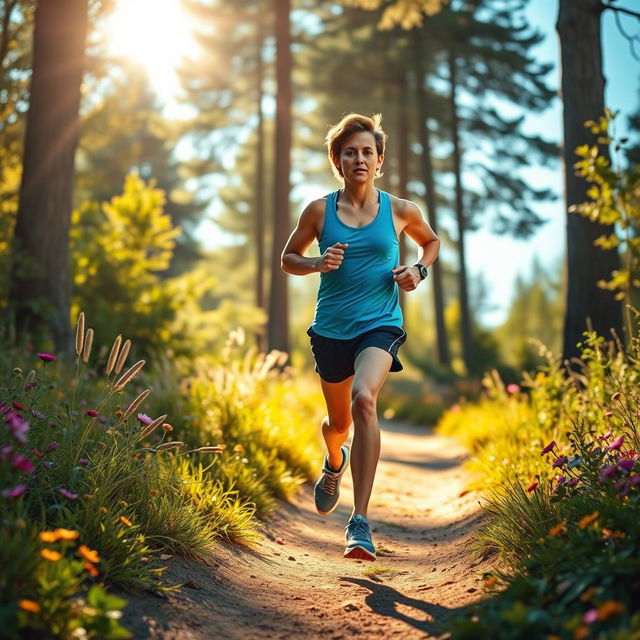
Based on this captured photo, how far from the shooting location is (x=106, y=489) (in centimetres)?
363

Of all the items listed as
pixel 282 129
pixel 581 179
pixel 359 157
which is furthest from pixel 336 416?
pixel 282 129

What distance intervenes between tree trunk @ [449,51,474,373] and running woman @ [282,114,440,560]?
19758mm

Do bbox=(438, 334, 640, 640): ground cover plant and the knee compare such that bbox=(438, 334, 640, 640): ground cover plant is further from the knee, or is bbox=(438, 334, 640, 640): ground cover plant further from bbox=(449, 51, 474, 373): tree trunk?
bbox=(449, 51, 474, 373): tree trunk

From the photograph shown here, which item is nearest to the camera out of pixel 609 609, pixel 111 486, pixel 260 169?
pixel 609 609

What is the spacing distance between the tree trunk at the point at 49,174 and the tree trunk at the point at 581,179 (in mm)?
5864

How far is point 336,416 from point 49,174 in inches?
230

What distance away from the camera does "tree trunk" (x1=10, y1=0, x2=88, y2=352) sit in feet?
29.0

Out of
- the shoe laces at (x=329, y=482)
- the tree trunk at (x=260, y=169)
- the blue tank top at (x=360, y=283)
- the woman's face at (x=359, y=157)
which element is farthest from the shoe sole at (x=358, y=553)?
the tree trunk at (x=260, y=169)

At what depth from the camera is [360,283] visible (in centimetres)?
462

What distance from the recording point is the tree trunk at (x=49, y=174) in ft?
29.0

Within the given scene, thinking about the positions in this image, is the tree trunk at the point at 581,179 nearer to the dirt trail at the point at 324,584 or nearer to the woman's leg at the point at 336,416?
the dirt trail at the point at 324,584

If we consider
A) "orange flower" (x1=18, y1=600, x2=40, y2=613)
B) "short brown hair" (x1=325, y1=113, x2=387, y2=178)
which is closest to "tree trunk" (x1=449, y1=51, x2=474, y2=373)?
"short brown hair" (x1=325, y1=113, x2=387, y2=178)

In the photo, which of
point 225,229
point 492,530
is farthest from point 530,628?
point 225,229

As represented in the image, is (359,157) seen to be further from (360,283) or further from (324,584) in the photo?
(324,584)
